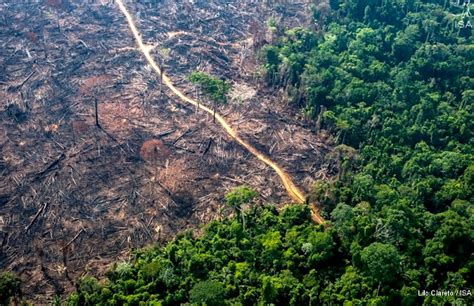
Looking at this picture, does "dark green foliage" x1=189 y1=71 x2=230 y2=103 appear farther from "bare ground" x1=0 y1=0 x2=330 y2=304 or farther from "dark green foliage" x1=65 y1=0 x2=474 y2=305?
"bare ground" x1=0 y1=0 x2=330 y2=304

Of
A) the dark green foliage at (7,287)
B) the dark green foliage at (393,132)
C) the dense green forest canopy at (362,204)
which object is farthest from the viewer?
the dark green foliage at (393,132)

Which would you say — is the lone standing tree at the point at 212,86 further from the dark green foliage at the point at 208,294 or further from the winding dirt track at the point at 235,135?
the dark green foliage at the point at 208,294

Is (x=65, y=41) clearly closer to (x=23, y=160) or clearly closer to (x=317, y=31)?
(x=23, y=160)

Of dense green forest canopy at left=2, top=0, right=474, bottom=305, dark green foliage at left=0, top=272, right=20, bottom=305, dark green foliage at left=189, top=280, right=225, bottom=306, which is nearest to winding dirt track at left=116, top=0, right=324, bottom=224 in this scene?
dense green forest canopy at left=2, top=0, right=474, bottom=305

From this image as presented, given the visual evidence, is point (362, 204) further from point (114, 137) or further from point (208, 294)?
point (114, 137)

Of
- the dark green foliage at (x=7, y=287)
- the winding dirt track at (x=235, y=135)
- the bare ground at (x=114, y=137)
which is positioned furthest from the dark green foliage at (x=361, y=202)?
the dark green foliage at (x=7, y=287)

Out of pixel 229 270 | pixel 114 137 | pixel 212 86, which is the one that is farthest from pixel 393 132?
pixel 114 137
